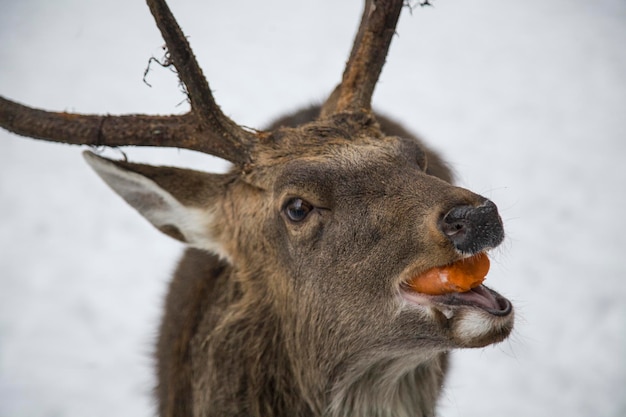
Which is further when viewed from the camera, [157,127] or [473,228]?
[157,127]

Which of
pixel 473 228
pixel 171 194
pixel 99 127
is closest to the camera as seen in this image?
pixel 473 228

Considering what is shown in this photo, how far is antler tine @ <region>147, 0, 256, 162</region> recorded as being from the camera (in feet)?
10.8

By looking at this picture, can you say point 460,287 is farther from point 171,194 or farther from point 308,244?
point 171,194

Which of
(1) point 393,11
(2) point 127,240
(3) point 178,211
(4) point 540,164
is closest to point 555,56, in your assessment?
(4) point 540,164

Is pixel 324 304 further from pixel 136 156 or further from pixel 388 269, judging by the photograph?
pixel 136 156

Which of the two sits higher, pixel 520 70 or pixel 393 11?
pixel 520 70

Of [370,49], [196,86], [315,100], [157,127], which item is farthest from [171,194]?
[315,100]

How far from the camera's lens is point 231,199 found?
153 inches

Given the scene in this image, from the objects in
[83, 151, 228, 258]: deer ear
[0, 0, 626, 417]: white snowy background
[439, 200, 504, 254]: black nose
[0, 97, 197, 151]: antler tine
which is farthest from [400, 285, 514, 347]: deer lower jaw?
[0, 97, 197, 151]: antler tine

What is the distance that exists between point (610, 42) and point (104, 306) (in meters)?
7.60

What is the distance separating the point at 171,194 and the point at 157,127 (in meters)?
0.40

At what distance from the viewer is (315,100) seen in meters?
5.91

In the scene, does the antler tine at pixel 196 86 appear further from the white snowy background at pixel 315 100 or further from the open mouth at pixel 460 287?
the white snowy background at pixel 315 100

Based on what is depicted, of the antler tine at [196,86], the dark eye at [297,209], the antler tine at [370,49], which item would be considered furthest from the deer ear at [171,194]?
the antler tine at [370,49]
